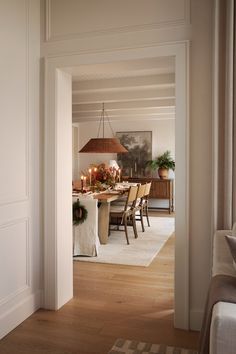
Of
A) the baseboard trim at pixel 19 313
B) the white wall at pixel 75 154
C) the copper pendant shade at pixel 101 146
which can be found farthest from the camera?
the white wall at pixel 75 154

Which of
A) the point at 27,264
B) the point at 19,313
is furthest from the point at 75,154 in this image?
the point at 19,313

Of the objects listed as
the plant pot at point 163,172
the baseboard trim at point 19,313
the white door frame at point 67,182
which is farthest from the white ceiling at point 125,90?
the baseboard trim at point 19,313

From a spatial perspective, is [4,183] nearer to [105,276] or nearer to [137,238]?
[105,276]

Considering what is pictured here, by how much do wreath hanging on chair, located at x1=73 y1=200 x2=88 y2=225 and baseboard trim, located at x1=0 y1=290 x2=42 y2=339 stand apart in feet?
5.61

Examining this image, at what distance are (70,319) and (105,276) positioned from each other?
1.17 meters

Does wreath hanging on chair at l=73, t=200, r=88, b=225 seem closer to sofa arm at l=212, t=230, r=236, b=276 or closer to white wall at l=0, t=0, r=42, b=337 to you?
white wall at l=0, t=0, r=42, b=337

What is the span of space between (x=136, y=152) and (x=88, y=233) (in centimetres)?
491

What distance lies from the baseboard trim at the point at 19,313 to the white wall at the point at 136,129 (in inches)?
265

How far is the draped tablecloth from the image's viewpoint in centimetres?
487

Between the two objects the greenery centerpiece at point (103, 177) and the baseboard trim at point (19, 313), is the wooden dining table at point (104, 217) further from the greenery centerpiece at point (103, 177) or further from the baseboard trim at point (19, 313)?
the baseboard trim at point (19, 313)

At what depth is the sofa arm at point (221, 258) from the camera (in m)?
2.11

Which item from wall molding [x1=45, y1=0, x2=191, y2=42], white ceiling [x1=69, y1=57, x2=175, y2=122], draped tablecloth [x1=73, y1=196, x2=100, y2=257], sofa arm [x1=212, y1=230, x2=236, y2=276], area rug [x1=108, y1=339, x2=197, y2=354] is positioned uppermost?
white ceiling [x1=69, y1=57, x2=175, y2=122]

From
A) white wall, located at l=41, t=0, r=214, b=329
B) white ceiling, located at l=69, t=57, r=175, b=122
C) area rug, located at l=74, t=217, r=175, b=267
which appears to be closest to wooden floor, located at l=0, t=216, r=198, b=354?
white wall, located at l=41, t=0, r=214, b=329

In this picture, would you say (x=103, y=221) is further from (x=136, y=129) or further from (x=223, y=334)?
(x=136, y=129)
